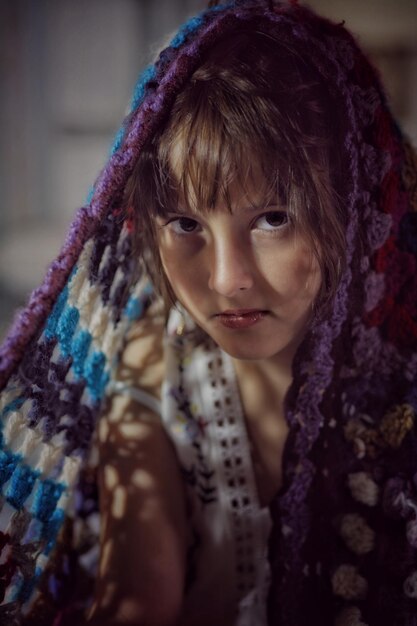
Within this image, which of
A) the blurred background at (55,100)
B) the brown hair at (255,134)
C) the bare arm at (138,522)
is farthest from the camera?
the blurred background at (55,100)

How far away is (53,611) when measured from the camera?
24.4 inches

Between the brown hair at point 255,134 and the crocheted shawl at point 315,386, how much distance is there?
16 mm

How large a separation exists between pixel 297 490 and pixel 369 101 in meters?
0.36

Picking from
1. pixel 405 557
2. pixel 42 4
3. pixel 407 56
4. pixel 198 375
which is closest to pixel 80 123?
pixel 42 4

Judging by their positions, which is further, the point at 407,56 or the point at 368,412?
the point at 407,56

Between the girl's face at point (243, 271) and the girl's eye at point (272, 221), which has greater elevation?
the girl's eye at point (272, 221)

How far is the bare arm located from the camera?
23.0 inches

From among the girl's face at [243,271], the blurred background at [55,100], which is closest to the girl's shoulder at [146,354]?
the girl's face at [243,271]

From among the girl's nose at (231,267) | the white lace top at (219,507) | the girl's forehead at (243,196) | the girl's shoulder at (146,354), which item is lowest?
the white lace top at (219,507)

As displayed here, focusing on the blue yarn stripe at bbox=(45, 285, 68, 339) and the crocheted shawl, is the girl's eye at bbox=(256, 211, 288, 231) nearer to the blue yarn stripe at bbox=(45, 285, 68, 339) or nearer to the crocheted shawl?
the crocheted shawl

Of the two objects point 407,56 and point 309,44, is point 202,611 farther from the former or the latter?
point 407,56

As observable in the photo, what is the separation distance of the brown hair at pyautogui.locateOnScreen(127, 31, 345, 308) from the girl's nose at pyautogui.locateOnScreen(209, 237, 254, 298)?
0.12 feet

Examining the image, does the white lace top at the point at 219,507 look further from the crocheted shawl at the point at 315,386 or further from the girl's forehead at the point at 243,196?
the girl's forehead at the point at 243,196

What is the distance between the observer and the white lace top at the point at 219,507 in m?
0.64
